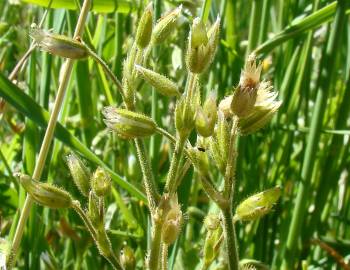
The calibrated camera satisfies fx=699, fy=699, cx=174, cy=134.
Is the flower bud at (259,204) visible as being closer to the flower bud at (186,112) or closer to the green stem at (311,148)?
the flower bud at (186,112)

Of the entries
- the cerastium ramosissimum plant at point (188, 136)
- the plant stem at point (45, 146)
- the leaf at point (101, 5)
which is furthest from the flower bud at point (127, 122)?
the leaf at point (101, 5)

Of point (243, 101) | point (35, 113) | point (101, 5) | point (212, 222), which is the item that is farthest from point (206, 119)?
point (101, 5)

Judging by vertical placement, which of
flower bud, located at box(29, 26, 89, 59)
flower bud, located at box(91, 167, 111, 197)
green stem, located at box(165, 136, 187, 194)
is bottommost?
flower bud, located at box(91, 167, 111, 197)

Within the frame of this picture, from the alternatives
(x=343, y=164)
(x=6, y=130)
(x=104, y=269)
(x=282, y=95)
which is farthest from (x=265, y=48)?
(x=6, y=130)

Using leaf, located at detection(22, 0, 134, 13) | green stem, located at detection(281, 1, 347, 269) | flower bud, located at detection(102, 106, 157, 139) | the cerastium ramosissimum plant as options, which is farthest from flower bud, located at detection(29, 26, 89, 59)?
green stem, located at detection(281, 1, 347, 269)

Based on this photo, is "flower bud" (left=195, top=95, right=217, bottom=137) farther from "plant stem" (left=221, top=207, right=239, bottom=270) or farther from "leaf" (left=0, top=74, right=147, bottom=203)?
"leaf" (left=0, top=74, right=147, bottom=203)

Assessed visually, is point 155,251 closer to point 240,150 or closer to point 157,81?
point 157,81

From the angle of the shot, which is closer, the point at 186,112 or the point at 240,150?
the point at 186,112
